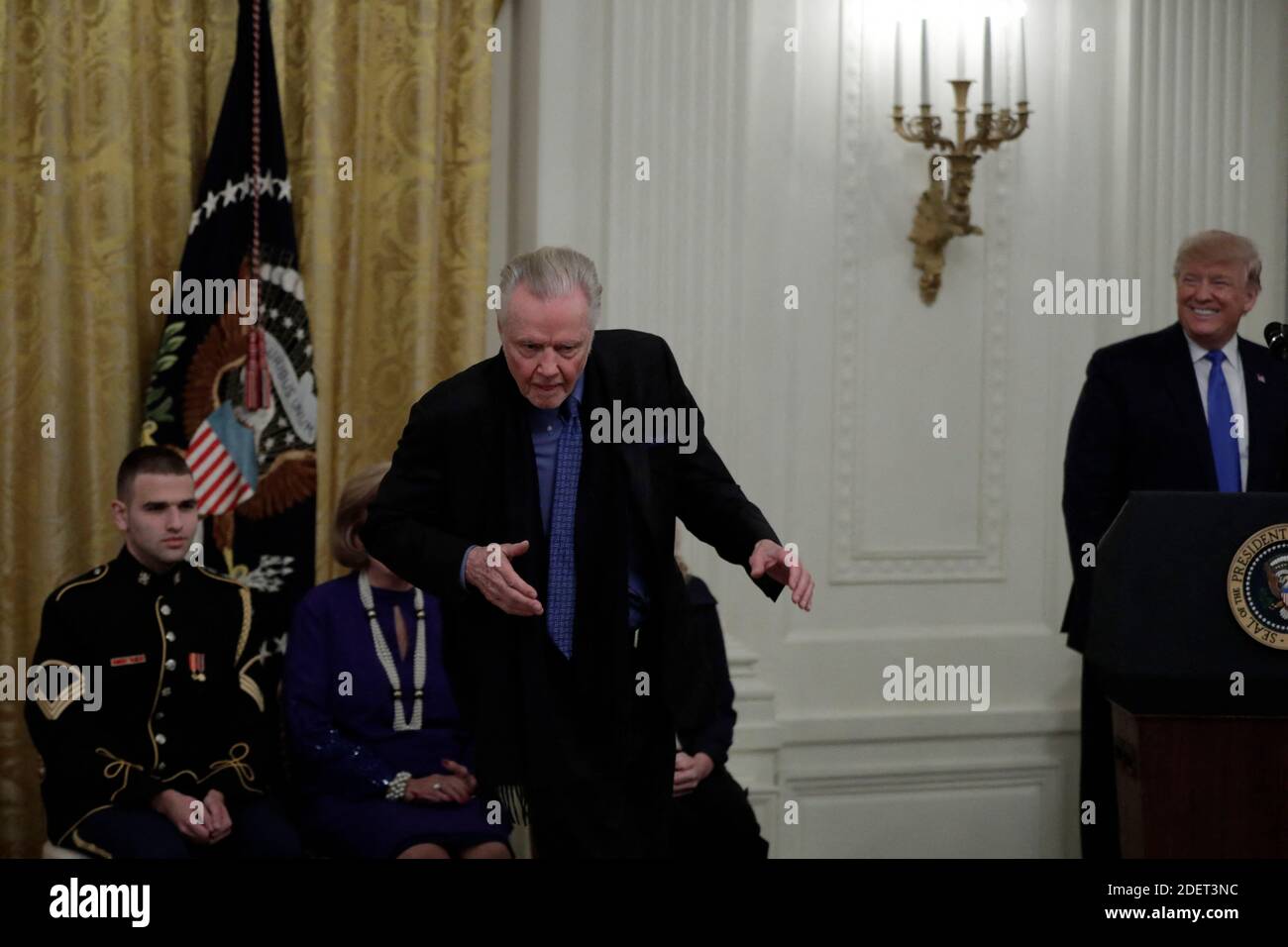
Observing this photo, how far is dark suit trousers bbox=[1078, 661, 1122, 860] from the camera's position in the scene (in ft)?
14.6

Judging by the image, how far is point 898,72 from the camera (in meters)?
4.93

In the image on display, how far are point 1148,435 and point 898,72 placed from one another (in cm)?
148

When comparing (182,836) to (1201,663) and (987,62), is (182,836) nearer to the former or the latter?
(1201,663)

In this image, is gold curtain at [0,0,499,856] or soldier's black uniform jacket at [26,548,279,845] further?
gold curtain at [0,0,499,856]

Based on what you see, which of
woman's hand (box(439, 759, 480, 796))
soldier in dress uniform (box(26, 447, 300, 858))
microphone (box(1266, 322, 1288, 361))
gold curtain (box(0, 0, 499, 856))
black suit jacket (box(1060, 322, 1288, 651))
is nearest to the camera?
microphone (box(1266, 322, 1288, 361))

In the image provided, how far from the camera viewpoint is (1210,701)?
2.99 metres

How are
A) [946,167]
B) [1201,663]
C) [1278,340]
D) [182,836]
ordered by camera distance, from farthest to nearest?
[946,167], [182,836], [1278,340], [1201,663]

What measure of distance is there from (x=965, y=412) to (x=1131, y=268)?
2.44 feet

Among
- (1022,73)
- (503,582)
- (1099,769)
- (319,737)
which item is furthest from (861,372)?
(503,582)

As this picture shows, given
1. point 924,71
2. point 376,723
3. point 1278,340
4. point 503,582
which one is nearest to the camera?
point 503,582

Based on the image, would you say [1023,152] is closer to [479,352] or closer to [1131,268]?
[1131,268]

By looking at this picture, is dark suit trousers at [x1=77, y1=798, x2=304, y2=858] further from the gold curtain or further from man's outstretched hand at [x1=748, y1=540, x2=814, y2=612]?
man's outstretched hand at [x1=748, y1=540, x2=814, y2=612]

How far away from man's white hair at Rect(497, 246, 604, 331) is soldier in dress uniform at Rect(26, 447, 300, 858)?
1.45 m

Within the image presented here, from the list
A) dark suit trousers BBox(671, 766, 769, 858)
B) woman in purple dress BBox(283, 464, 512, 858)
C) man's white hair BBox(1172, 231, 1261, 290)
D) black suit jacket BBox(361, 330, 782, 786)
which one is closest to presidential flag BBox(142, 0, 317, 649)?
woman in purple dress BBox(283, 464, 512, 858)
